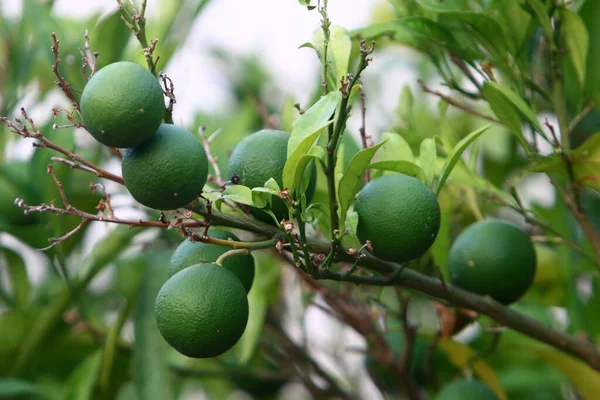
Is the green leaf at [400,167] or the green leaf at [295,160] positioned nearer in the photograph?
the green leaf at [295,160]

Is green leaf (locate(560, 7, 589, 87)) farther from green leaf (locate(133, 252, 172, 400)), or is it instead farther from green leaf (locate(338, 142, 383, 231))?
green leaf (locate(133, 252, 172, 400))

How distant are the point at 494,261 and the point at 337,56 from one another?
0.37 m

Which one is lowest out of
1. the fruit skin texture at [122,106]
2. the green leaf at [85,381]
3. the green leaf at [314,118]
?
the green leaf at [85,381]

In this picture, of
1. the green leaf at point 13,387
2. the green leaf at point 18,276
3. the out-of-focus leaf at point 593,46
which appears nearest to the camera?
the out-of-focus leaf at point 593,46

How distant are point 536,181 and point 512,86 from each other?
1083mm

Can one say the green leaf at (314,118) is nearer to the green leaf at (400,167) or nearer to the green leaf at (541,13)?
the green leaf at (400,167)

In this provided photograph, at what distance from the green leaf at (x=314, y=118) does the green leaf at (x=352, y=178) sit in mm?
55

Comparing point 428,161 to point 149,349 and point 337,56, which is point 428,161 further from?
point 149,349

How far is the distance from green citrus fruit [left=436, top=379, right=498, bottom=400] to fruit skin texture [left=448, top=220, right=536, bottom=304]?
0.59 ft

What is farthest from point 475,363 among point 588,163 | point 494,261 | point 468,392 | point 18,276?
point 18,276

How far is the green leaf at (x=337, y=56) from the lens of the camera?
778 mm

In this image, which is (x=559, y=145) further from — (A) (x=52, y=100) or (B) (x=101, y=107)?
(A) (x=52, y=100)

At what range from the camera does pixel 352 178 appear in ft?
2.43

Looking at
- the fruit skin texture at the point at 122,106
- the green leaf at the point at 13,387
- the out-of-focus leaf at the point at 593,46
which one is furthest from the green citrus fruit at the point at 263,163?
the green leaf at the point at 13,387
